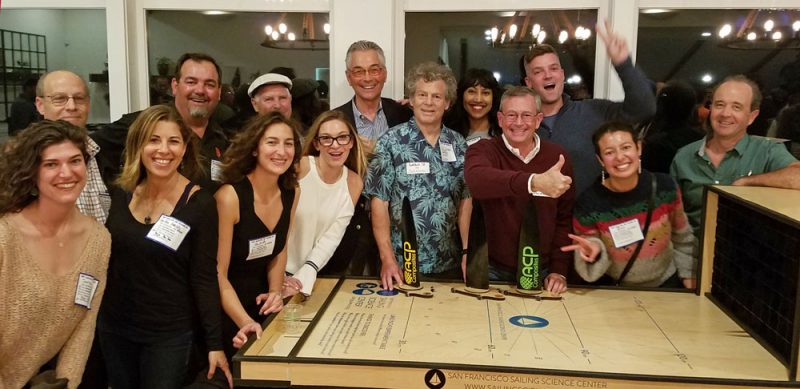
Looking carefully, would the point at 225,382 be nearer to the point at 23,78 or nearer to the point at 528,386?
the point at 528,386

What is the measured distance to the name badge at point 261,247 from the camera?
88.2 inches

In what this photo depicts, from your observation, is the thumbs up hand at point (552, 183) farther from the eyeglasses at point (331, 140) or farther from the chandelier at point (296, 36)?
the chandelier at point (296, 36)

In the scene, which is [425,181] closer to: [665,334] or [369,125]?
[369,125]

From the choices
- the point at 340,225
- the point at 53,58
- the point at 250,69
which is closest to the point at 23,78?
the point at 53,58

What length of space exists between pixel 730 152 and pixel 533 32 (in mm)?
1353

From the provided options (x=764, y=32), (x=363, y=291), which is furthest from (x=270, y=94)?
(x=764, y=32)

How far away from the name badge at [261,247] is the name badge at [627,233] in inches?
49.8

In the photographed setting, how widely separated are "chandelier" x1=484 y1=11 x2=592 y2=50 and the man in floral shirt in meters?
1.00

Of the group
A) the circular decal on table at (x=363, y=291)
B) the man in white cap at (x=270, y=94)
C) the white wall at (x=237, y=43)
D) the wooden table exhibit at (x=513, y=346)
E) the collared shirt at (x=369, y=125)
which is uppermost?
the white wall at (x=237, y=43)

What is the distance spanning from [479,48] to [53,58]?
8.50ft

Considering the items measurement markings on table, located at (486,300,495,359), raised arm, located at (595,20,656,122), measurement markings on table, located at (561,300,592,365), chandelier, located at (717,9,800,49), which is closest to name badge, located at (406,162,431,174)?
measurement markings on table, located at (486,300,495,359)

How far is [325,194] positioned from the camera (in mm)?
2588

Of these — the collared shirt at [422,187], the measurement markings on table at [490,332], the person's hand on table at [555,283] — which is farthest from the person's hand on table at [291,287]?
the person's hand on table at [555,283]

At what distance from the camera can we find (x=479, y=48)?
362 centimetres
